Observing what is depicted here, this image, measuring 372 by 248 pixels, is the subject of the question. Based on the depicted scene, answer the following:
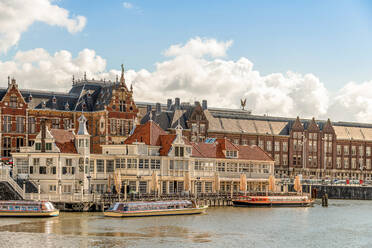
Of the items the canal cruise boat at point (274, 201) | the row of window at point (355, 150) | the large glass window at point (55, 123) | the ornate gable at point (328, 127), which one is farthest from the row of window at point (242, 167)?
the row of window at point (355, 150)

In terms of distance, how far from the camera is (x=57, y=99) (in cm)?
13438

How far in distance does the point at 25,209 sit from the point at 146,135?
3015cm

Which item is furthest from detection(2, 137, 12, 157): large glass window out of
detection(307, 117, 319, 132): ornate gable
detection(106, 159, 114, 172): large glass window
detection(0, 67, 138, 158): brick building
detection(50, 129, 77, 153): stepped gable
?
detection(307, 117, 319, 132): ornate gable

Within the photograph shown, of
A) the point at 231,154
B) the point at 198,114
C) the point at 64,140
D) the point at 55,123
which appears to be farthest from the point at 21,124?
the point at 198,114

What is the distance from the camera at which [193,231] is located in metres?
74.9

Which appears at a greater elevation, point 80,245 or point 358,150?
point 358,150

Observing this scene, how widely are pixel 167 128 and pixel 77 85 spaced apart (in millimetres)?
22411

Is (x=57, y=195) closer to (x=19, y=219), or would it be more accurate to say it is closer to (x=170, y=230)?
(x=19, y=219)

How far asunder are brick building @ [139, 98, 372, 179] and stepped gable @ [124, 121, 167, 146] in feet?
144

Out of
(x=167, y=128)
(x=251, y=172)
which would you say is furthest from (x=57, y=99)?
(x=251, y=172)

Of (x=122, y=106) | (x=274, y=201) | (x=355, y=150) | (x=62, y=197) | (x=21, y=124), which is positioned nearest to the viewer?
(x=62, y=197)

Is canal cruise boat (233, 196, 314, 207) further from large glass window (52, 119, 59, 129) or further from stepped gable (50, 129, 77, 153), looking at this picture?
large glass window (52, 119, 59, 129)

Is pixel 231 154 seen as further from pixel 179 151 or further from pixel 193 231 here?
pixel 193 231

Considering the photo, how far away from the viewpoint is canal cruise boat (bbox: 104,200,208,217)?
281ft
